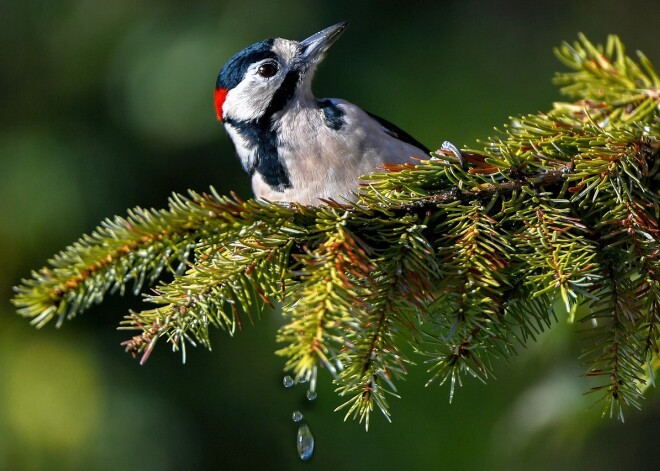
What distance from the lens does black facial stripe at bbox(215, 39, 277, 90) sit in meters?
3.23

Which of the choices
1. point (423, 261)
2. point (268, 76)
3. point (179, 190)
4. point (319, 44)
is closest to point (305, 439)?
point (423, 261)

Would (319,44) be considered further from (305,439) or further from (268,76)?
(305,439)

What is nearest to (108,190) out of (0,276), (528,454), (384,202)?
(0,276)

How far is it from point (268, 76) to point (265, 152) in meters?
0.39

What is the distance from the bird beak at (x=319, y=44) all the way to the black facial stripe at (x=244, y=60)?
0.42 ft

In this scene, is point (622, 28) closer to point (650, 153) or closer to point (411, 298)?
point (650, 153)

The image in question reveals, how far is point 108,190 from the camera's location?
4.39 meters

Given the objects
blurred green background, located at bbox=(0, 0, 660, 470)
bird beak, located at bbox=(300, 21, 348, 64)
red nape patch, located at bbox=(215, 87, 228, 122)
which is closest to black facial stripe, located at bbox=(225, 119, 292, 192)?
red nape patch, located at bbox=(215, 87, 228, 122)

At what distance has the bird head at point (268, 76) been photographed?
10.3 ft

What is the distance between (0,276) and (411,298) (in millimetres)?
3113

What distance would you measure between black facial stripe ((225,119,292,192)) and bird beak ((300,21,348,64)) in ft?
1.16

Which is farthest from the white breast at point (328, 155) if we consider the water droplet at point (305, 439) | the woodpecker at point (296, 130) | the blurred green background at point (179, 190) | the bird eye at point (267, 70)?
the blurred green background at point (179, 190)

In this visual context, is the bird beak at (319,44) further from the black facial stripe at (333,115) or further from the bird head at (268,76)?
the black facial stripe at (333,115)

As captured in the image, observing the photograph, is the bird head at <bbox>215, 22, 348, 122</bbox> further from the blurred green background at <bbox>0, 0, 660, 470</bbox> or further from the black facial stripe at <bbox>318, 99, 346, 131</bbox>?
the blurred green background at <bbox>0, 0, 660, 470</bbox>
